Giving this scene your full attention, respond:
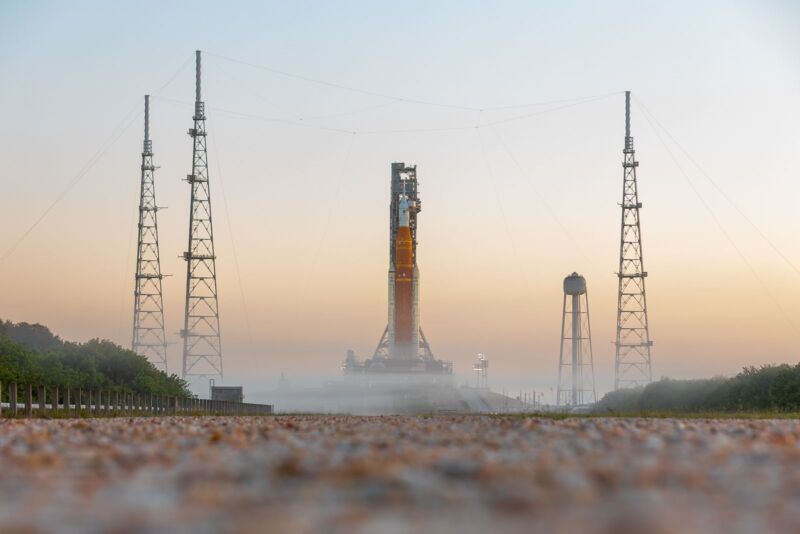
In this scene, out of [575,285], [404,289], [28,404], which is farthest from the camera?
[575,285]

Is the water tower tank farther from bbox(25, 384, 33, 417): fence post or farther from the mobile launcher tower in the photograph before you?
bbox(25, 384, 33, 417): fence post

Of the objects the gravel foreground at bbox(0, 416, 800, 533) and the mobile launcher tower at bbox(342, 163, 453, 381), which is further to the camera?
the mobile launcher tower at bbox(342, 163, 453, 381)

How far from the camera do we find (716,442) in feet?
42.7

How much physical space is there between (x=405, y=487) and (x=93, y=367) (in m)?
55.6

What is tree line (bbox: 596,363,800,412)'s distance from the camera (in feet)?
162

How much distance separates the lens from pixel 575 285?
105 m

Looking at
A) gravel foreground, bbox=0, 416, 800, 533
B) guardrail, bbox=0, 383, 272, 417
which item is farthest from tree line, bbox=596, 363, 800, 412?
gravel foreground, bbox=0, 416, 800, 533

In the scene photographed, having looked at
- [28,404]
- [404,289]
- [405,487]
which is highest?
[404,289]

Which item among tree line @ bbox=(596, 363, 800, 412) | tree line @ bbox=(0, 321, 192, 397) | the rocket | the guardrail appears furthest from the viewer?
the rocket

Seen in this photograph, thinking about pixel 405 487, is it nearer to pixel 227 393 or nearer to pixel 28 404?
pixel 28 404

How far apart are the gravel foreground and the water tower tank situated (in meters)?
92.5

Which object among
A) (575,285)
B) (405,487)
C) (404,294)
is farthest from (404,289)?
(405,487)

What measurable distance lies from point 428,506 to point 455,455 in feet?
12.5

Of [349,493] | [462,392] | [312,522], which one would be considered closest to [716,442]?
[349,493]
